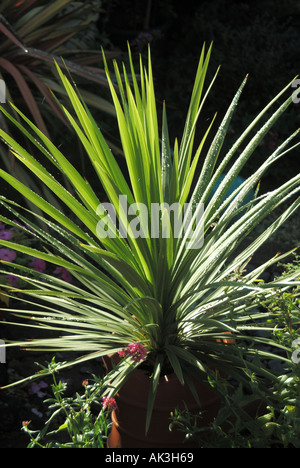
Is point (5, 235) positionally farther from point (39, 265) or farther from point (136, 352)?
point (136, 352)

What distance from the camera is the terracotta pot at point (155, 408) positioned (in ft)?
5.04

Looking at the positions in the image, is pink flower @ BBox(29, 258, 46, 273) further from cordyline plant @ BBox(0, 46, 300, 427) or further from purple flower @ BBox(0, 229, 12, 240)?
cordyline plant @ BBox(0, 46, 300, 427)

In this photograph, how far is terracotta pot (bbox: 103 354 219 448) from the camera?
1537 millimetres

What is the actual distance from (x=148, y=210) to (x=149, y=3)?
445cm

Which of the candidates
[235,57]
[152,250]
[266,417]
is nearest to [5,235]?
[152,250]

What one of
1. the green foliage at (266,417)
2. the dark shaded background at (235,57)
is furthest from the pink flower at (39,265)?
the dark shaded background at (235,57)

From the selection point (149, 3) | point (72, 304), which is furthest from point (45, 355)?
point (149, 3)

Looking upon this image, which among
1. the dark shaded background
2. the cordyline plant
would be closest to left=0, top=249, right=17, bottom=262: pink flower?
the cordyline plant

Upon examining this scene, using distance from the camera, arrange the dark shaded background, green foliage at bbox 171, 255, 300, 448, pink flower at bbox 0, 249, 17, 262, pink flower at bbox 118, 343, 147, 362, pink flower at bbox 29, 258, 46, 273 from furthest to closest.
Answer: the dark shaded background
pink flower at bbox 29, 258, 46, 273
pink flower at bbox 0, 249, 17, 262
pink flower at bbox 118, 343, 147, 362
green foliage at bbox 171, 255, 300, 448

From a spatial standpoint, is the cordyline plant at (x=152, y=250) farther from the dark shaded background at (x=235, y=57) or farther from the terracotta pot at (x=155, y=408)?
the dark shaded background at (x=235, y=57)

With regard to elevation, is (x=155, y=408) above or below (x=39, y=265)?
below

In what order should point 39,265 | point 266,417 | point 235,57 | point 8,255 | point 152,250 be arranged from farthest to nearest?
point 235,57 → point 39,265 → point 8,255 → point 152,250 → point 266,417

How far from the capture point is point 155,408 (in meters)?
1.53

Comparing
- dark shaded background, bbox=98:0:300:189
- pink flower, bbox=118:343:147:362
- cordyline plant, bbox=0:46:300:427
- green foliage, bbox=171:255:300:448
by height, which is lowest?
green foliage, bbox=171:255:300:448
